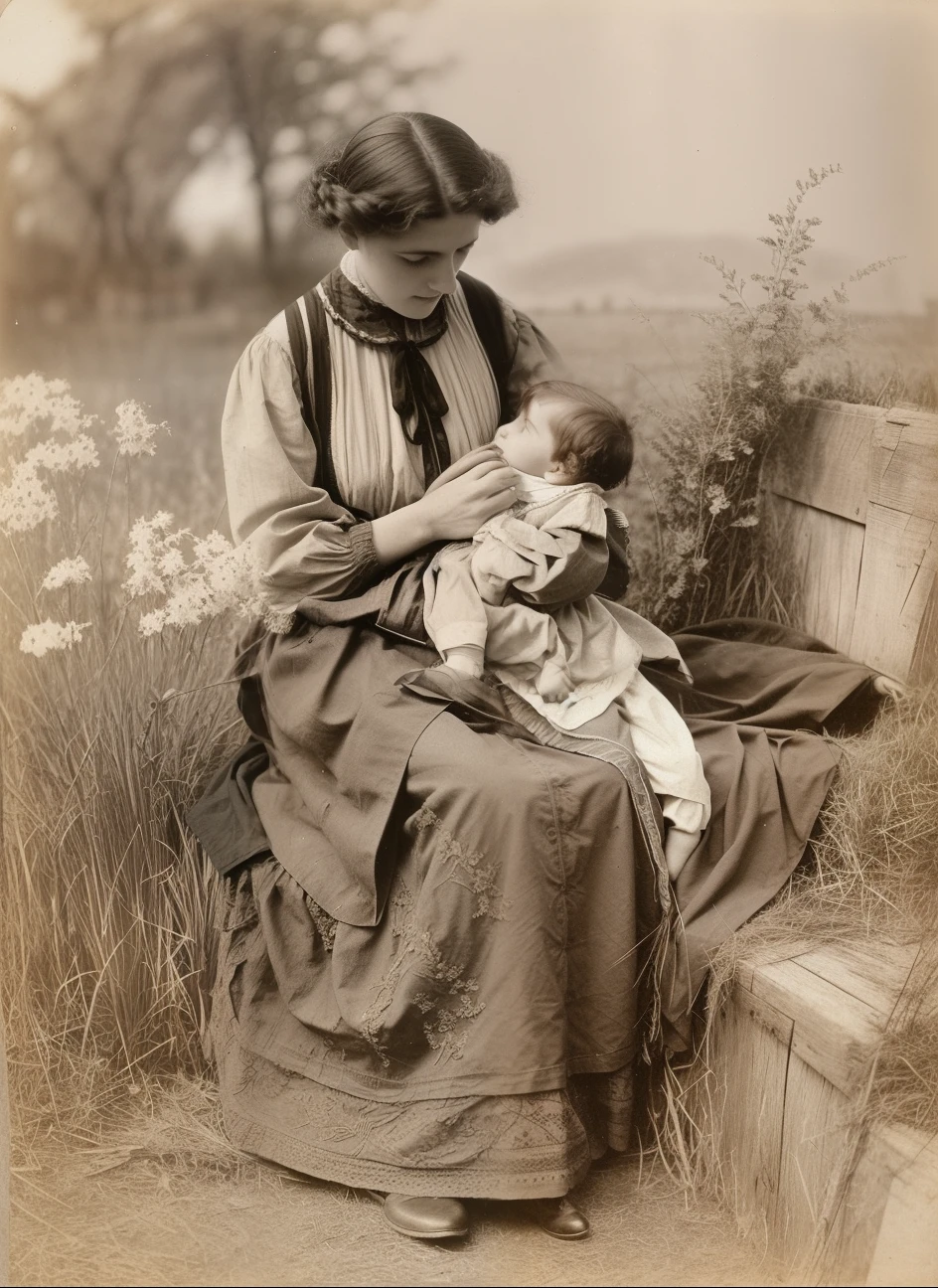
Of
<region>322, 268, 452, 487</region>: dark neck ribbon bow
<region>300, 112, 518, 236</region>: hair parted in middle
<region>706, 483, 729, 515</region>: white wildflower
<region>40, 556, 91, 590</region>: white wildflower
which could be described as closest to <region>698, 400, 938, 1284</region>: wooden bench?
<region>706, 483, 729, 515</region>: white wildflower

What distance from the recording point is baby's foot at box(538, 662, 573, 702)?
200 cm

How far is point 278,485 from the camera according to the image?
207 cm

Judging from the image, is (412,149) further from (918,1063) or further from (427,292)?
(918,1063)

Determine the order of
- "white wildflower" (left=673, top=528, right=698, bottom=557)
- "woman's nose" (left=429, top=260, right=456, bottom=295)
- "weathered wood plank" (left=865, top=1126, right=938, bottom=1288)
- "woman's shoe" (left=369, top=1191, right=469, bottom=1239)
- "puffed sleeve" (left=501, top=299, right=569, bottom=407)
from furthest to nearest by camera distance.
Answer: "white wildflower" (left=673, top=528, right=698, bottom=557)
"puffed sleeve" (left=501, top=299, right=569, bottom=407)
"woman's nose" (left=429, top=260, right=456, bottom=295)
"woman's shoe" (left=369, top=1191, right=469, bottom=1239)
"weathered wood plank" (left=865, top=1126, right=938, bottom=1288)

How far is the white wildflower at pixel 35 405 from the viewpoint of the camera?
6.63 feet

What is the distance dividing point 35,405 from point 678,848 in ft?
4.54

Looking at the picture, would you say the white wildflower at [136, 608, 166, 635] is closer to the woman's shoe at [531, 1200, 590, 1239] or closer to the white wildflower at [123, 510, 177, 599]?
the white wildflower at [123, 510, 177, 599]

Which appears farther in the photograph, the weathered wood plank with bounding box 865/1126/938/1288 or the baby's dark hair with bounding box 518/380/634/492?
the baby's dark hair with bounding box 518/380/634/492

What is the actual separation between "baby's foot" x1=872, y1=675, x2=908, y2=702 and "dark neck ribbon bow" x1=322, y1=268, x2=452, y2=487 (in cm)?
94

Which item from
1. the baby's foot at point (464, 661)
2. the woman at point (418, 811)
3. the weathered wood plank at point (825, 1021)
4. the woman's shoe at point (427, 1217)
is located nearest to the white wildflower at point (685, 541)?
the woman at point (418, 811)

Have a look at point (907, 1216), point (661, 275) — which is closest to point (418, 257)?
point (661, 275)

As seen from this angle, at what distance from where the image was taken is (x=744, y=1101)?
1984mm

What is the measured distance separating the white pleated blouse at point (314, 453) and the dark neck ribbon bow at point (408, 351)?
0.01 metres

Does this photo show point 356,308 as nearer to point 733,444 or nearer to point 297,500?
point 297,500
